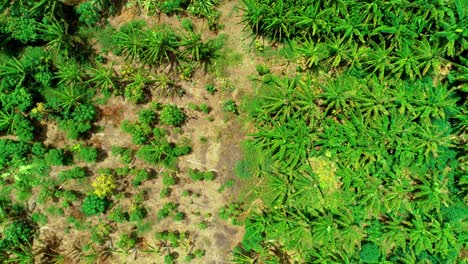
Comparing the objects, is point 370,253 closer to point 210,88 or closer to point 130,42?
point 210,88

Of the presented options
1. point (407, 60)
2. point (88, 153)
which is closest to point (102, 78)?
point (88, 153)

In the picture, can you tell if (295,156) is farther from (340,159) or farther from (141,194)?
(141,194)

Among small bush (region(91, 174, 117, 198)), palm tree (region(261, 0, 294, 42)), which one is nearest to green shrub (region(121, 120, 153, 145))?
small bush (region(91, 174, 117, 198))

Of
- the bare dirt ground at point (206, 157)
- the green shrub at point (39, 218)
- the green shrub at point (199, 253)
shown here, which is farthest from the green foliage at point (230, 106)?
the green shrub at point (39, 218)

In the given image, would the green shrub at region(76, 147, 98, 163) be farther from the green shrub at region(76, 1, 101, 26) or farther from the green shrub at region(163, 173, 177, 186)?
the green shrub at region(76, 1, 101, 26)

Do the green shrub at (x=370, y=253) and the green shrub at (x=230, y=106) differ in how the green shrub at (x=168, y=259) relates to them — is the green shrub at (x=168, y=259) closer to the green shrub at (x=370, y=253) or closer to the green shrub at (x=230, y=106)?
the green shrub at (x=230, y=106)
